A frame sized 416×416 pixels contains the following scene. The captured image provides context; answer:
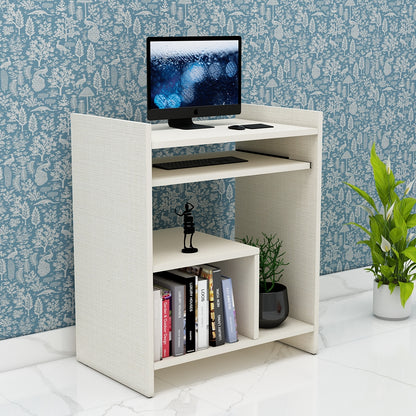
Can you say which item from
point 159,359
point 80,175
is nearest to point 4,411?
point 159,359

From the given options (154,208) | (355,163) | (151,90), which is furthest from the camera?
(355,163)

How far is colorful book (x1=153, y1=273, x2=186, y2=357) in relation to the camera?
2.72 meters

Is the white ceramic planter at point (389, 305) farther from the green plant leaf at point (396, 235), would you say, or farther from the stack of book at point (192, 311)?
the stack of book at point (192, 311)

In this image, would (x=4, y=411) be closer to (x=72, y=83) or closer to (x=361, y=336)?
(x=72, y=83)

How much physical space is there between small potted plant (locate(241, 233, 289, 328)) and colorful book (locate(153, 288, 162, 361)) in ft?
1.47

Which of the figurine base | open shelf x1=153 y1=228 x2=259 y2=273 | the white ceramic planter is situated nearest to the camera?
open shelf x1=153 y1=228 x2=259 y2=273

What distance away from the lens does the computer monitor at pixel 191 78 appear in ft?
9.28

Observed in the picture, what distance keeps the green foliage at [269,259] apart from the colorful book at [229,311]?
0.24 meters

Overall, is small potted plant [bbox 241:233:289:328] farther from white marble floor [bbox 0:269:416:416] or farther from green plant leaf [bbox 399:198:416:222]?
green plant leaf [bbox 399:198:416:222]

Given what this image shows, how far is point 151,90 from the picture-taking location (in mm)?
2818

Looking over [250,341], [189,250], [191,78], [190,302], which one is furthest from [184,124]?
[250,341]

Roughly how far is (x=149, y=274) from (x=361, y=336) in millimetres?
1076

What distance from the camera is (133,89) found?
9.99 ft

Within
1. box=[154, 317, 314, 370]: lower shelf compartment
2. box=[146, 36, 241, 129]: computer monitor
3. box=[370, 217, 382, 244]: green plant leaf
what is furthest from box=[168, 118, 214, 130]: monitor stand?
box=[370, 217, 382, 244]: green plant leaf
